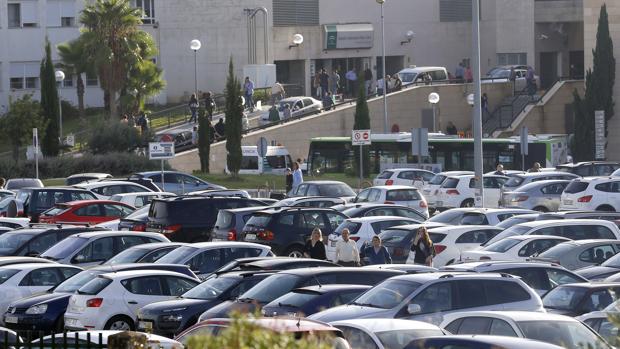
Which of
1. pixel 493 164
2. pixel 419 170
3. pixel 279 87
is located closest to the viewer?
pixel 419 170

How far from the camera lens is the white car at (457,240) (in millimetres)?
26969

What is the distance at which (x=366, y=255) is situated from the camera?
25.7 meters

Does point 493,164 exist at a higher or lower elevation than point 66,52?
lower

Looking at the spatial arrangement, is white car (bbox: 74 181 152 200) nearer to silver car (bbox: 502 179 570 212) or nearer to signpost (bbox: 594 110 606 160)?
silver car (bbox: 502 179 570 212)

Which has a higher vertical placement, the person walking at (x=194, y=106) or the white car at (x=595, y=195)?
the person walking at (x=194, y=106)

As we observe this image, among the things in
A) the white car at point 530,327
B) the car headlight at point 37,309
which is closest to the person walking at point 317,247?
the car headlight at point 37,309

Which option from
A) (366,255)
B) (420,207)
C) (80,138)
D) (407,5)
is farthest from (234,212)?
(407,5)

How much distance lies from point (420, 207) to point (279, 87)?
3369 cm

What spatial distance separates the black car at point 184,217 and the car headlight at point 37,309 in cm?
952

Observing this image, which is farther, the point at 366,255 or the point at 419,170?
the point at 419,170

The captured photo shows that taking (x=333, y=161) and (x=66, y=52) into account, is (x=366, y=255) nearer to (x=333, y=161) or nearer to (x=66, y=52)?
(x=333, y=161)

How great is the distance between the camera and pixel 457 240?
89.2 feet

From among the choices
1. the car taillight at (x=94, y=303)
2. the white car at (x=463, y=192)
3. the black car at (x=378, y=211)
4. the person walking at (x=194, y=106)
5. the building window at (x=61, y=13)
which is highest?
the building window at (x=61, y=13)

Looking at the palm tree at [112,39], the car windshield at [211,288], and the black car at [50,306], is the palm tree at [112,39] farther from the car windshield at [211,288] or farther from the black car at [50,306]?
the car windshield at [211,288]
